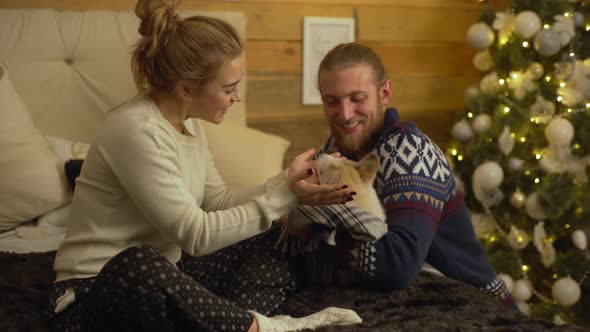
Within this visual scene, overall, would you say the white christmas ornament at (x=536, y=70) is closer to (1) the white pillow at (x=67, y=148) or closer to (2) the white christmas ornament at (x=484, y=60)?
(2) the white christmas ornament at (x=484, y=60)

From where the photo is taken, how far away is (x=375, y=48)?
3.19m

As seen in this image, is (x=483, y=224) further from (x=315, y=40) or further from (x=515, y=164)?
(x=315, y=40)

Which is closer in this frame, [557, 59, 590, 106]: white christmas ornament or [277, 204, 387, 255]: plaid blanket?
[277, 204, 387, 255]: plaid blanket

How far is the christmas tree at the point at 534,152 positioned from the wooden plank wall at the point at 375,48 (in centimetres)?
35

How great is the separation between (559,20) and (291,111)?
1.29 metres

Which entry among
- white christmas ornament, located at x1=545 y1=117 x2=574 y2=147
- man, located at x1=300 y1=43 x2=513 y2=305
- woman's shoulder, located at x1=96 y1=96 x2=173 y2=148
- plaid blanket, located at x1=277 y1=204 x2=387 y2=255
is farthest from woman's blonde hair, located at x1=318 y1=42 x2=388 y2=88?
white christmas ornament, located at x1=545 y1=117 x2=574 y2=147

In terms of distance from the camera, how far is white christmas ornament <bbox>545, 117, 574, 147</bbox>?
2645mm

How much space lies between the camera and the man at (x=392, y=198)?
161 centimetres

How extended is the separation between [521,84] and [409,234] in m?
1.57

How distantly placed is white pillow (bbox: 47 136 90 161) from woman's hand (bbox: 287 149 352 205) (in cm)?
101

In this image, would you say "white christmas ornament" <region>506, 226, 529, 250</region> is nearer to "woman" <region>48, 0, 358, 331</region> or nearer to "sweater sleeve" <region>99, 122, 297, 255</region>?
"woman" <region>48, 0, 358, 331</region>

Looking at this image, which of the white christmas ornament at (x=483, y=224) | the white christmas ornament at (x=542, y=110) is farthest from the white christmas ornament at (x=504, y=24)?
the white christmas ornament at (x=483, y=224)

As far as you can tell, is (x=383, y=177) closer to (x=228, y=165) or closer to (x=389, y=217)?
(x=389, y=217)

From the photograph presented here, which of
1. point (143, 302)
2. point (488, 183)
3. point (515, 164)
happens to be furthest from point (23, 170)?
point (515, 164)
